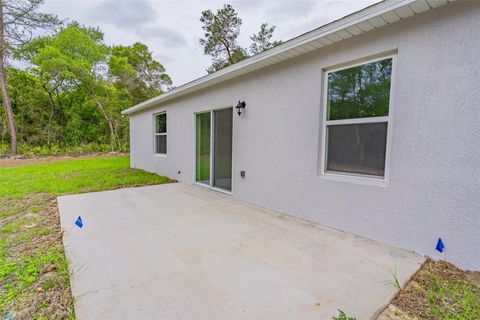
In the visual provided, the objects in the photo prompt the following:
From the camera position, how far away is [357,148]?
2924 millimetres

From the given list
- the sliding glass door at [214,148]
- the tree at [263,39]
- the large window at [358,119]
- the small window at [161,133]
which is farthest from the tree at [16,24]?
the large window at [358,119]

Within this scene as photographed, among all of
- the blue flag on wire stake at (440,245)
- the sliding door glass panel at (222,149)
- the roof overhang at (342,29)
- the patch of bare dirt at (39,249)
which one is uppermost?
the roof overhang at (342,29)

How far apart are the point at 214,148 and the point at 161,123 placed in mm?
3237

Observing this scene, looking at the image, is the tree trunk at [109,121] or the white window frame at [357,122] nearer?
the white window frame at [357,122]

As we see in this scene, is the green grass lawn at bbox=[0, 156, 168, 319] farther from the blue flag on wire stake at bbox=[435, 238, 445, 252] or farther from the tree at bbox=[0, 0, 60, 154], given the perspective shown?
the tree at bbox=[0, 0, 60, 154]

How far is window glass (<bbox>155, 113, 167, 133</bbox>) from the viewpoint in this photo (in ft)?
25.0

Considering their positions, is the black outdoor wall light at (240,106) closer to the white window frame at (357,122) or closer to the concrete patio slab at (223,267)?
the white window frame at (357,122)

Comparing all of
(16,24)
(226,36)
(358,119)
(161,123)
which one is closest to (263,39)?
(226,36)

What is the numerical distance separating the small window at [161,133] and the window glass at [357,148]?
228 inches

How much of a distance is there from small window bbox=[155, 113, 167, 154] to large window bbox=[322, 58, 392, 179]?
575 centimetres

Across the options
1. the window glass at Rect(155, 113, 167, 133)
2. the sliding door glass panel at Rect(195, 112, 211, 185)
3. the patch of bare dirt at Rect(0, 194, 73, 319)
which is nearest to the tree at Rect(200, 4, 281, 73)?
the window glass at Rect(155, 113, 167, 133)

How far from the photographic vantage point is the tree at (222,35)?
1197 centimetres

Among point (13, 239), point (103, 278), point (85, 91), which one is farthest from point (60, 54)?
point (103, 278)

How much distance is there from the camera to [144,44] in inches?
808
